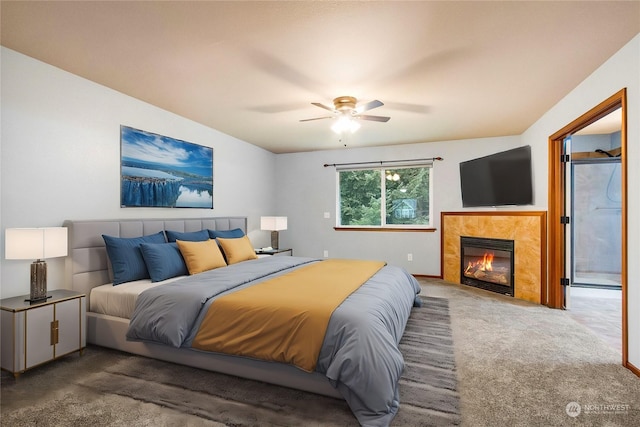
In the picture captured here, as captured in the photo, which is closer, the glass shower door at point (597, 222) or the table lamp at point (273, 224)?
the glass shower door at point (597, 222)

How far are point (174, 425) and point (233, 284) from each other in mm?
1099

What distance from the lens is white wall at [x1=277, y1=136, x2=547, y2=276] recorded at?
224 inches

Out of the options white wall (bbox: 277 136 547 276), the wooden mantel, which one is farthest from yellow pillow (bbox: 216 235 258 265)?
the wooden mantel

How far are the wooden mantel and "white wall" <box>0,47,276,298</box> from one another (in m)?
4.44

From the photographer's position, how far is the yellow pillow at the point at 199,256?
3350mm

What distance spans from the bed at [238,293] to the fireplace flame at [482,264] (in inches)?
69.8

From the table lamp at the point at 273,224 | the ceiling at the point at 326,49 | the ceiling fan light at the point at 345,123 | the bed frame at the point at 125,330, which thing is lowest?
the bed frame at the point at 125,330

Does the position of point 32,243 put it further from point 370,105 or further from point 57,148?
point 370,105

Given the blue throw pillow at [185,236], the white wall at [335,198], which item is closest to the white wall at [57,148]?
the blue throw pillow at [185,236]

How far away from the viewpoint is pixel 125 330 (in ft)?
8.92

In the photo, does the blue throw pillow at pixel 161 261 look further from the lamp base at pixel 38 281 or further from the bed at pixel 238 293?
the lamp base at pixel 38 281

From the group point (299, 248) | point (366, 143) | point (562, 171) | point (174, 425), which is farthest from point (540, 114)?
point (174, 425)

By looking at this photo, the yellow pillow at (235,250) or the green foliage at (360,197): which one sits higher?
the green foliage at (360,197)

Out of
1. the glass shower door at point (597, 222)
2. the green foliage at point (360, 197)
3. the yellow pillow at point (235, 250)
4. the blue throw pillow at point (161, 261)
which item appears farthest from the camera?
the green foliage at point (360, 197)
